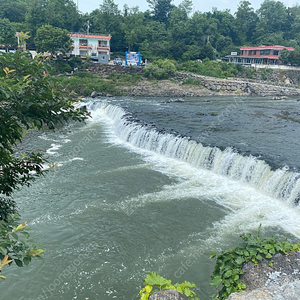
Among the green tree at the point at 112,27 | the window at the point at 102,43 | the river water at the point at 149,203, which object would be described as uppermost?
the green tree at the point at 112,27

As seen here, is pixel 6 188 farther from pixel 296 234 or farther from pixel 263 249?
pixel 296 234

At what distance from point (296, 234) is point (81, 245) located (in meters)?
7.44

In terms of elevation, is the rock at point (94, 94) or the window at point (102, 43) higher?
the window at point (102, 43)

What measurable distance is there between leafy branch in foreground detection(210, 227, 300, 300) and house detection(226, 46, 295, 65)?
219 feet

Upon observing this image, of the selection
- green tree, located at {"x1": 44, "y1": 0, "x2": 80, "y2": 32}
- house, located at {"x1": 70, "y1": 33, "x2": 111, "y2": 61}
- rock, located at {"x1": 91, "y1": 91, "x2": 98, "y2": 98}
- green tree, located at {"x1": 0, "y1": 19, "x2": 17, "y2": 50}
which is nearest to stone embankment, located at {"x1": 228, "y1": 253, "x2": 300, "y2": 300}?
rock, located at {"x1": 91, "y1": 91, "x2": 98, "y2": 98}

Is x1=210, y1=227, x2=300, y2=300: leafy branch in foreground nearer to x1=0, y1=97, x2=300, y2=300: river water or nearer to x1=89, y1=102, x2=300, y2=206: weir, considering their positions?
x1=0, y1=97, x2=300, y2=300: river water

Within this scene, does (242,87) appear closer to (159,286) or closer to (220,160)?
(220,160)

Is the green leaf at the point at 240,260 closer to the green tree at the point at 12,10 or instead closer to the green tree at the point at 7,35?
the green tree at the point at 7,35

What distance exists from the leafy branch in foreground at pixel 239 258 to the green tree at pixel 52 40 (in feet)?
167

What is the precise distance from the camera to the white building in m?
60.8

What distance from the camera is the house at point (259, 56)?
2552 inches

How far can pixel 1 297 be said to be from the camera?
7.73m

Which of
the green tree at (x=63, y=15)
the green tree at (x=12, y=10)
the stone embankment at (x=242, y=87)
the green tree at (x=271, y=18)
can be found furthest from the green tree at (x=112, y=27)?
the green tree at (x=271, y=18)

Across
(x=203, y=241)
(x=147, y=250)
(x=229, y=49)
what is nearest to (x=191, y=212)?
(x=203, y=241)
